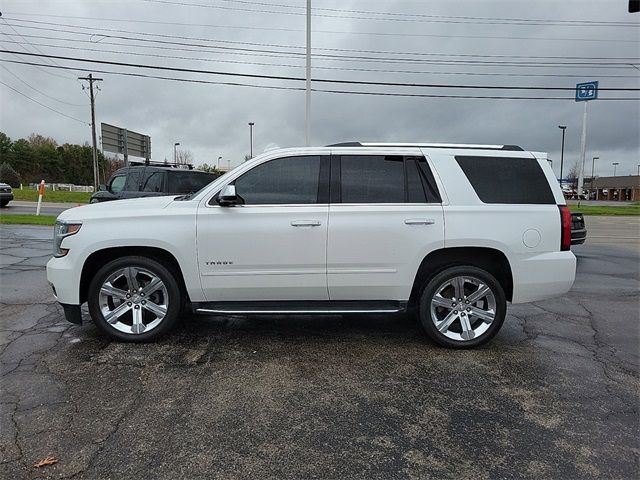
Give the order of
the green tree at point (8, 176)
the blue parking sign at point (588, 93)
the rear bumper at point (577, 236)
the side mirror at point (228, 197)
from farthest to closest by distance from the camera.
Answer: the green tree at point (8, 176) < the blue parking sign at point (588, 93) < the rear bumper at point (577, 236) < the side mirror at point (228, 197)

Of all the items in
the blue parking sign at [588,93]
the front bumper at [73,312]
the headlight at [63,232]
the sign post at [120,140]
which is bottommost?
the front bumper at [73,312]

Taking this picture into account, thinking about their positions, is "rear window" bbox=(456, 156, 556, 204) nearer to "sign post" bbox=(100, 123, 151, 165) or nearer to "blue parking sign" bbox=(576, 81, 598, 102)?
"sign post" bbox=(100, 123, 151, 165)

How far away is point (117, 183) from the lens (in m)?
13.2

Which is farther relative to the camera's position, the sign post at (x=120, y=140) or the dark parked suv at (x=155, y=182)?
the sign post at (x=120, y=140)

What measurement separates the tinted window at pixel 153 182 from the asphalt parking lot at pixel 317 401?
7.45 meters

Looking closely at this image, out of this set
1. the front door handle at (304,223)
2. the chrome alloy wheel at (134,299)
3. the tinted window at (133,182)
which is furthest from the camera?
the tinted window at (133,182)

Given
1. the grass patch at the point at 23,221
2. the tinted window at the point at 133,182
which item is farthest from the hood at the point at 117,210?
the grass patch at the point at 23,221

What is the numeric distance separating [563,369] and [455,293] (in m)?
1.14

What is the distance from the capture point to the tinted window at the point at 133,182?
1276cm

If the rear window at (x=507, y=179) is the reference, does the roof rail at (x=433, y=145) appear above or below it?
above

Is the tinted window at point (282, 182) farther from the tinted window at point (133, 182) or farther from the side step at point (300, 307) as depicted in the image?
the tinted window at point (133, 182)

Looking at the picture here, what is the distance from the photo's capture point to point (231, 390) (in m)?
3.54

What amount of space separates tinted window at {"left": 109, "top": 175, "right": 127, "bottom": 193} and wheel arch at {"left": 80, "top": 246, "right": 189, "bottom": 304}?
939 cm

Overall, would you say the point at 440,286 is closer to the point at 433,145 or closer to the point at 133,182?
the point at 433,145
